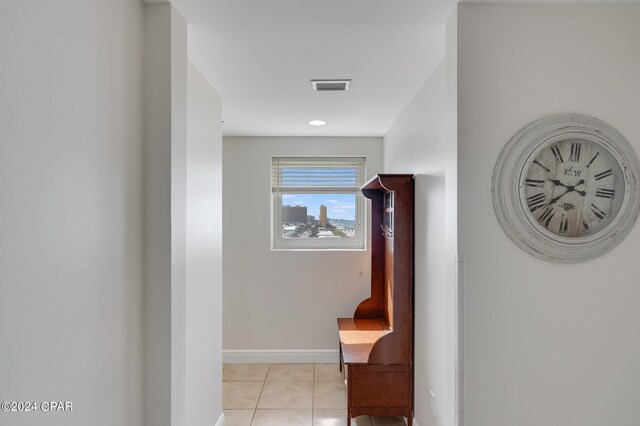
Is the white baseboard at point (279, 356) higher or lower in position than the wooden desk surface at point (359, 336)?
lower

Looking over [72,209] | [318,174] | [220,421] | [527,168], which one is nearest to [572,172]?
[527,168]

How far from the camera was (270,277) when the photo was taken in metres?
Result: 4.12

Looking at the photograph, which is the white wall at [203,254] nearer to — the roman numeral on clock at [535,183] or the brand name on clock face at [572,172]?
the roman numeral on clock at [535,183]

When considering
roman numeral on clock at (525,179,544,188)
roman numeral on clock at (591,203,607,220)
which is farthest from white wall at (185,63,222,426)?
roman numeral on clock at (591,203,607,220)

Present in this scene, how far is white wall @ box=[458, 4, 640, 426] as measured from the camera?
1.48 metres

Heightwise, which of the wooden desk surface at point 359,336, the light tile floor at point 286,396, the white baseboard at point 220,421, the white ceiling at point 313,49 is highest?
the white ceiling at point 313,49

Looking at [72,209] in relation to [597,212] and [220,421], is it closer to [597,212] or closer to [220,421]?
[597,212]

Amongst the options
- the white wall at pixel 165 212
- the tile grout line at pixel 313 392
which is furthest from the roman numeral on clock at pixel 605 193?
the tile grout line at pixel 313 392

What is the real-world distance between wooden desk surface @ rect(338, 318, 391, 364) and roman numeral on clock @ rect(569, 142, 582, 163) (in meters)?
1.75

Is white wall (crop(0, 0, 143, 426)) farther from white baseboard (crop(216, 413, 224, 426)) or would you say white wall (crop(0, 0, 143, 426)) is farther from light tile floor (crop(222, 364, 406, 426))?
light tile floor (crop(222, 364, 406, 426))

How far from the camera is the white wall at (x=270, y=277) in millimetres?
4121

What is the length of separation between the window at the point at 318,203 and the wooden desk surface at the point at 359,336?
0.94 m

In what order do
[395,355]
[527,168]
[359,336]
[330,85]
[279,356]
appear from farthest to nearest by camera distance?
[279,356] → [359,336] → [395,355] → [330,85] → [527,168]

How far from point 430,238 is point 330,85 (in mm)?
1144
